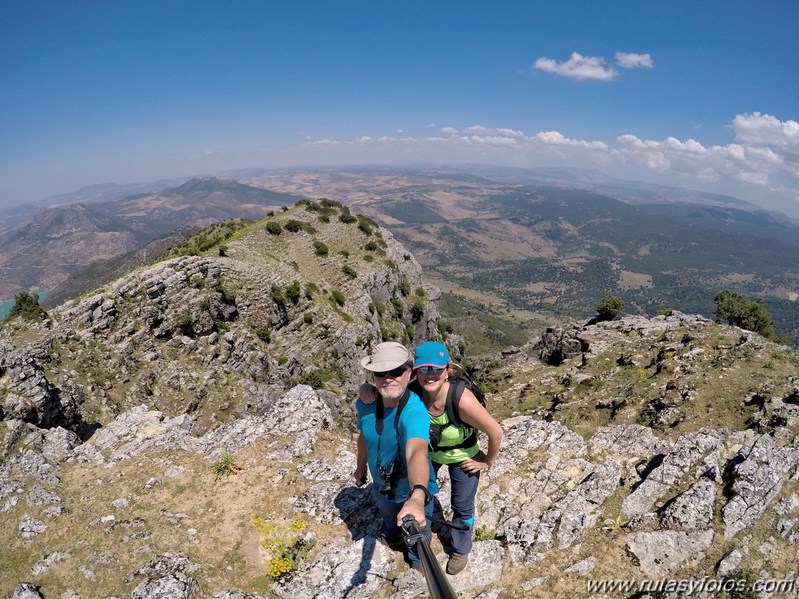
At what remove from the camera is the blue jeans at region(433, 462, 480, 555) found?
8.04 m

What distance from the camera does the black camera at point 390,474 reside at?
681 centimetres

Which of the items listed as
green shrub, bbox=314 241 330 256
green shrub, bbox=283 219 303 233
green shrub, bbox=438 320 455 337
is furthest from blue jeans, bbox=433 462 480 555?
green shrub, bbox=438 320 455 337

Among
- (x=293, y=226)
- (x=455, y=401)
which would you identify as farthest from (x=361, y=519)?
(x=293, y=226)

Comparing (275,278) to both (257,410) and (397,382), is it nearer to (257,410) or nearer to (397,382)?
(257,410)

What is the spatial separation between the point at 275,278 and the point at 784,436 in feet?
136

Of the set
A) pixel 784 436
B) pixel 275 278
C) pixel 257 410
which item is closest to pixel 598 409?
pixel 784 436

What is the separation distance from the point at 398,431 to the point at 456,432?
147 centimetres

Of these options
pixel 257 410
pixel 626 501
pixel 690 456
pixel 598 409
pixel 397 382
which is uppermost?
pixel 397 382

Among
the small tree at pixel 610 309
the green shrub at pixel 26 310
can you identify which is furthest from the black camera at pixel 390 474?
the small tree at pixel 610 309

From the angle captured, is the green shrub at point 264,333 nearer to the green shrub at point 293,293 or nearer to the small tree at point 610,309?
the green shrub at point 293,293

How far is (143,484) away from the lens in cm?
1348

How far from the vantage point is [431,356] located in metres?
6.55

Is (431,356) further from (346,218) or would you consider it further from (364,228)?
(346,218)

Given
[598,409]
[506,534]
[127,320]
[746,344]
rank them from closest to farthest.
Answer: [506,534] < [598,409] < [746,344] < [127,320]
